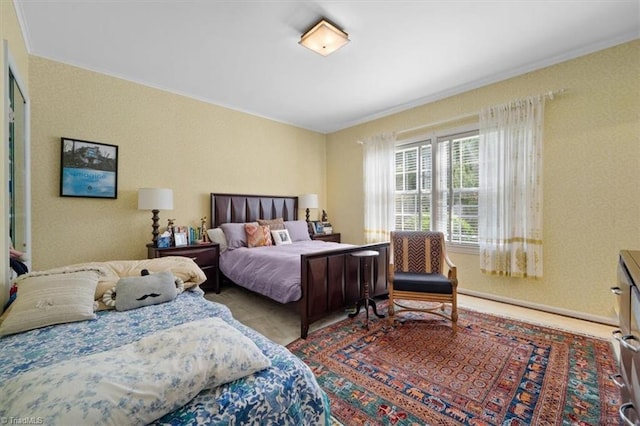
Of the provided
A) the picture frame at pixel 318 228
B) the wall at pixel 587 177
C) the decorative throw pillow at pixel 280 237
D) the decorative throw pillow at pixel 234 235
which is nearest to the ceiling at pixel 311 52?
the wall at pixel 587 177

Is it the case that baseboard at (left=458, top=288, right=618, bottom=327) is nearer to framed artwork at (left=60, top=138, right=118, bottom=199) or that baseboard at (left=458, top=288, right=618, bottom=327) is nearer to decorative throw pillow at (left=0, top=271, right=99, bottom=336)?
decorative throw pillow at (left=0, top=271, right=99, bottom=336)

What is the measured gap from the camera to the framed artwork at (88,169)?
2.84 meters

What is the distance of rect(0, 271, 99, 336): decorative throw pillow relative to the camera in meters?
1.38

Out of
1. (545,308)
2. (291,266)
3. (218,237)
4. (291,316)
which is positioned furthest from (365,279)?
(218,237)

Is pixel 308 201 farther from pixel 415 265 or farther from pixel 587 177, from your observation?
pixel 587 177

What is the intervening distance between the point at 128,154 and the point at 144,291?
7.40ft

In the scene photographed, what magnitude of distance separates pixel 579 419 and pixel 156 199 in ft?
12.9

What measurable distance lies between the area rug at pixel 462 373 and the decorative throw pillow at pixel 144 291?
1113 mm

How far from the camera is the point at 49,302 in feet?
4.85

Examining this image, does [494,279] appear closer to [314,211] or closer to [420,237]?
[420,237]

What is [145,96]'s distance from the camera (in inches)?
132

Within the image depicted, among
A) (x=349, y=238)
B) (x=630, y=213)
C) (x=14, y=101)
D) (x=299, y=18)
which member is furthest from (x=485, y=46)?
(x=14, y=101)

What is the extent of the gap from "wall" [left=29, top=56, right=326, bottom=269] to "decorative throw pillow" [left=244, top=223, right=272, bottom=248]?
2.46 feet

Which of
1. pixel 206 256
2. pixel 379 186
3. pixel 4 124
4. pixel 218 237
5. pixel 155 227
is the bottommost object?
pixel 206 256
